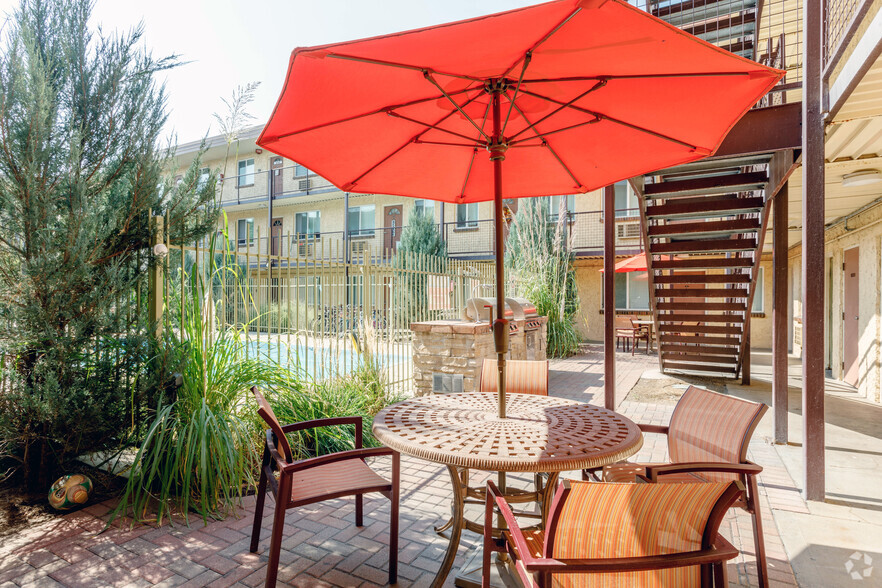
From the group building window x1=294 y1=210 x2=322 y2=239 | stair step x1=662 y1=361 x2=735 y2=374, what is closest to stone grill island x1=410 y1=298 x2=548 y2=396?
stair step x1=662 y1=361 x2=735 y2=374

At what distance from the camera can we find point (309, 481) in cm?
227

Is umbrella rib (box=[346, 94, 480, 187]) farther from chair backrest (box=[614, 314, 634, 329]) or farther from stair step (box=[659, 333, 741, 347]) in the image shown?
chair backrest (box=[614, 314, 634, 329])

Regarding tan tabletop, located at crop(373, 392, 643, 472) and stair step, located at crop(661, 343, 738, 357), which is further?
stair step, located at crop(661, 343, 738, 357)

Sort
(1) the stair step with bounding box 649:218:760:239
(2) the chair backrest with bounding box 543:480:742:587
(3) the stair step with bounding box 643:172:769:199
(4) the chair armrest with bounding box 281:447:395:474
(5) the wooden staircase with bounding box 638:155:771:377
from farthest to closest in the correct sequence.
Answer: (1) the stair step with bounding box 649:218:760:239 < (5) the wooden staircase with bounding box 638:155:771:377 < (3) the stair step with bounding box 643:172:769:199 < (4) the chair armrest with bounding box 281:447:395:474 < (2) the chair backrest with bounding box 543:480:742:587

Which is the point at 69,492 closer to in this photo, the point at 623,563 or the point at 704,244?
the point at 623,563

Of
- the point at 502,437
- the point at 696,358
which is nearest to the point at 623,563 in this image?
the point at 502,437

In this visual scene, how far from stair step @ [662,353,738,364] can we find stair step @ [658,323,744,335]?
1.98 feet

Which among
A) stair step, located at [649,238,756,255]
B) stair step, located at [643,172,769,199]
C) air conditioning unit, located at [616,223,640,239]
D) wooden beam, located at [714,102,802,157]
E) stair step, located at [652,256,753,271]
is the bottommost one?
stair step, located at [652,256,753,271]

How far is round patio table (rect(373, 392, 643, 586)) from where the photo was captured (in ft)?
5.64

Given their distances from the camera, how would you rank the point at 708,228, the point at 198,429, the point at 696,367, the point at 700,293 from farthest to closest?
the point at 696,367 → the point at 700,293 → the point at 708,228 → the point at 198,429

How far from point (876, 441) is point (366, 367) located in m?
4.78

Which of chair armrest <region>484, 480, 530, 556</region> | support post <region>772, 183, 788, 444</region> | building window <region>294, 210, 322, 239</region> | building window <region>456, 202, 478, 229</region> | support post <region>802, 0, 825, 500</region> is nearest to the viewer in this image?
chair armrest <region>484, 480, 530, 556</region>

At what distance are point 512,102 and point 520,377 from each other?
1834 mm

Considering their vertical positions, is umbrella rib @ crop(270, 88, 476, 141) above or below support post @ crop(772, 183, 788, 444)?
above
